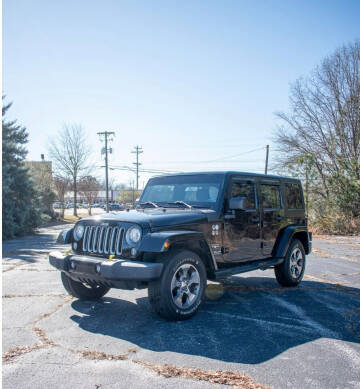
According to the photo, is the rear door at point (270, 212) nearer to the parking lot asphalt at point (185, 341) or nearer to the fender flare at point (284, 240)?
the fender flare at point (284, 240)

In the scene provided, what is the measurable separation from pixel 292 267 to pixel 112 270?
146 inches

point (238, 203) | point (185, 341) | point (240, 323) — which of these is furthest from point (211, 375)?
point (238, 203)

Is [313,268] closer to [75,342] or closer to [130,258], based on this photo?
[130,258]

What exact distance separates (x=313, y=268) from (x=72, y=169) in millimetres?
33575

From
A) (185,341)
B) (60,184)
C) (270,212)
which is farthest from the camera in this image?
(60,184)

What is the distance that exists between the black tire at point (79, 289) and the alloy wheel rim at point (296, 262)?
133 inches

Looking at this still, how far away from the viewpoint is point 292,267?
666 centimetres

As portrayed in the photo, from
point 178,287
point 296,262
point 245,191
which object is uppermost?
point 245,191

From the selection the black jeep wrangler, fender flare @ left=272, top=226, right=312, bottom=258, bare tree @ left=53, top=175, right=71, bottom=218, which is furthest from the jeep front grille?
bare tree @ left=53, top=175, right=71, bottom=218

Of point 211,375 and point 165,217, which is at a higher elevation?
point 165,217

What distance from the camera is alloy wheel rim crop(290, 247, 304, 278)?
21.8 feet

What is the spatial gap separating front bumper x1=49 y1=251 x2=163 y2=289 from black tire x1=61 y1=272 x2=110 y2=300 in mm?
549

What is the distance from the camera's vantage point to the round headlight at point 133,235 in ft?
14.7

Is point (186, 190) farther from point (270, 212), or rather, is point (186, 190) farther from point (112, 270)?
point (112, 270)
